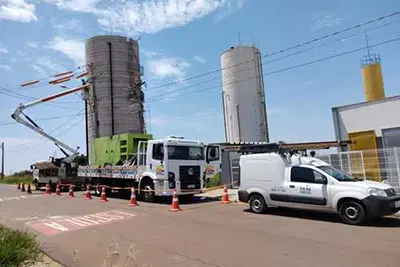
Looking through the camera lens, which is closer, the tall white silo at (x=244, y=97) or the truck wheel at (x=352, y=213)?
the truck wheel at (x=352, y=213)

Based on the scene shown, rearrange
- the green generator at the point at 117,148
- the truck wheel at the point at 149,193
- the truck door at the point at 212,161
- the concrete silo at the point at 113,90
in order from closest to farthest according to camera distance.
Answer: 1. the truck wheel at the point at 149,193
2. the truck door at the point at 212,161
3. the green generator at the point at 117,148
4. the concrete silo at the point at 113,90

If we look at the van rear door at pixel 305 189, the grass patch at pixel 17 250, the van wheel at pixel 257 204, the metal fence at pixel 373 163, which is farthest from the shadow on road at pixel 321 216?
the grass patch at pixel 17 250

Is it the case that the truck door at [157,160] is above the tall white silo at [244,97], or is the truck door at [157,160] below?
below

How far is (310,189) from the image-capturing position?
11.7 meters

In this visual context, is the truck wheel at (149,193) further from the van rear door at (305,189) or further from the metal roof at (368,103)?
the metal roof at (368,103)

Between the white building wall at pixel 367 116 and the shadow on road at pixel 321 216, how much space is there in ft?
26.2

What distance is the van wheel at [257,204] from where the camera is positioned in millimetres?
13094

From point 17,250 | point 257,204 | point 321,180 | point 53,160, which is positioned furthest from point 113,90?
point 17,250

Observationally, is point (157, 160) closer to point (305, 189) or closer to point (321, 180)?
point (305, 189)

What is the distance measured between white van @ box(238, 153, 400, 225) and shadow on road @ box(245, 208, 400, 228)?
346 millimetres

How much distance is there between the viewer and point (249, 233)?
31.9 feet

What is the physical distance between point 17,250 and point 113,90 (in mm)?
33513

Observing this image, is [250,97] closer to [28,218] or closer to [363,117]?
[363,117]

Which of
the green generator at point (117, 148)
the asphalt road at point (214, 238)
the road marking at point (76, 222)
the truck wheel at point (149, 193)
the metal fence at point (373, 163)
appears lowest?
the asphalt road at point (214, 238)
